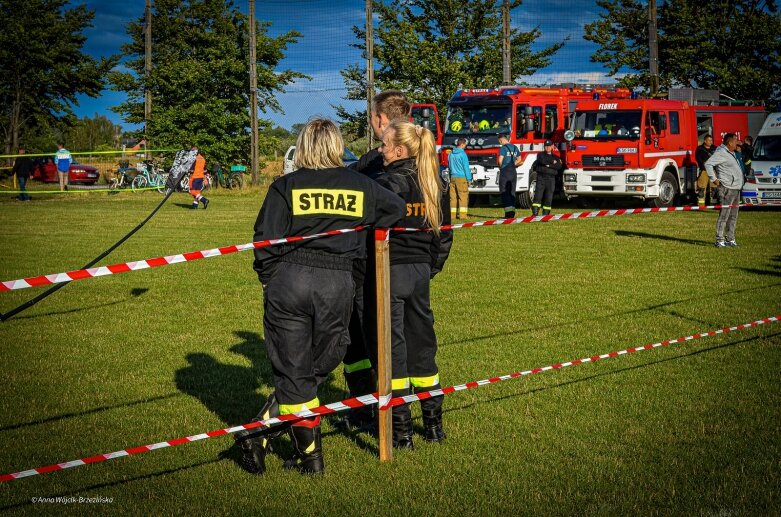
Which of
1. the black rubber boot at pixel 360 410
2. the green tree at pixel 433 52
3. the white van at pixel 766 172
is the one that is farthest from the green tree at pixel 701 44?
the black rubber boot at pixel 360 410

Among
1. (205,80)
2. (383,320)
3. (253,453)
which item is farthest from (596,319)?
(205,80)

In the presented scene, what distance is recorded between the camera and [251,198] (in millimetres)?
32781

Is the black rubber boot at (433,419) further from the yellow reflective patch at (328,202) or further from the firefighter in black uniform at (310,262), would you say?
the yellow reflective patch at (328,202)

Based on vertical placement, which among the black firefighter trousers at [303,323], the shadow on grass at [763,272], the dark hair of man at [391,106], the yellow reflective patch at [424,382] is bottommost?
the shadow on grass at [763,272]

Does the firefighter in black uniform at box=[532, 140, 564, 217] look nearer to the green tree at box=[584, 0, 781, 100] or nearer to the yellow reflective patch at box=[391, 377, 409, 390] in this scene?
the yellow reflective patch at box=[391, 377, 409, 390]

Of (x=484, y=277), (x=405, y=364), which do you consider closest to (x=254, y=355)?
(x=405, y=364)

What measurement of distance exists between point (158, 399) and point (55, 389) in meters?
0.93

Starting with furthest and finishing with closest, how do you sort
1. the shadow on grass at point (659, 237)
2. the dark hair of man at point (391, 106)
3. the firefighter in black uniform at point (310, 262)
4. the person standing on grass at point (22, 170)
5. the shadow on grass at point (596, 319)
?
the person standing on grass at point (22, 170)
the shadow on grass at point (659, 237)
the shadow on grass at point (596, 319)
the dark hair of man at point (391, 106)
the firefighter in black uniform at point (310, 262)

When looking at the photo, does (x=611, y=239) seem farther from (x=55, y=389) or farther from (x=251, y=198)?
(x=251, y=198)

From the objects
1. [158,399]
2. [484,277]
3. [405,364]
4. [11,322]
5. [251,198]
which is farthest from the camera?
[251,198]

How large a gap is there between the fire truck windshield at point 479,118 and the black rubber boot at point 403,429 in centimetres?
2008

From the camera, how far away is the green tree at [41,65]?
4575 cm

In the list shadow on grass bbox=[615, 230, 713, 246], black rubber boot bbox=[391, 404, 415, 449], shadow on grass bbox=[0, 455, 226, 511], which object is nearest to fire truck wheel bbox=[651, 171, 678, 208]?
shadow on grass bbox=[615, 230, 713, 246]

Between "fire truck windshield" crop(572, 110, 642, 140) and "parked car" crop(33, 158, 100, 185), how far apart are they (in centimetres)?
2804
